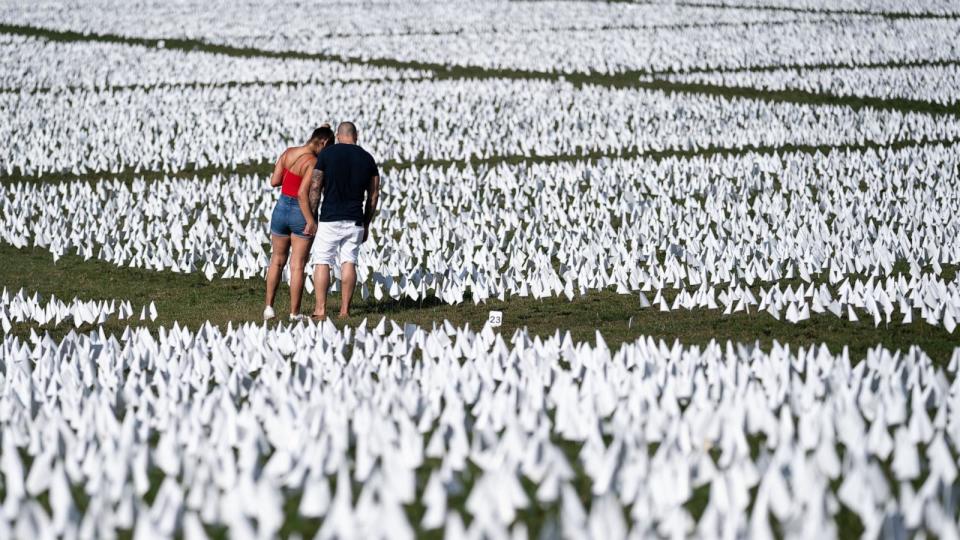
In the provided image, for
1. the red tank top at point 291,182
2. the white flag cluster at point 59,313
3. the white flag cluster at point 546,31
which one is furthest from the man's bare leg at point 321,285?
the white flag cluster at point 546,31

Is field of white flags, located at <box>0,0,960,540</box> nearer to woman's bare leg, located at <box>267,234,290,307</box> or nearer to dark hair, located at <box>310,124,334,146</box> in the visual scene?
woman's bare leg, located at <box>267,234,290,307</box>

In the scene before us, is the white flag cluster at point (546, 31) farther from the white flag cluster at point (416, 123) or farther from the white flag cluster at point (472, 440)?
the white flag cluster at point (472, 440)

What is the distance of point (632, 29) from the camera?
5034 cm

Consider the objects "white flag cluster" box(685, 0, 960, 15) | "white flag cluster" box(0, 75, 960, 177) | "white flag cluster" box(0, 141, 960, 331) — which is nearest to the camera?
"white flag cluster" box(0, 141, 960, 331)

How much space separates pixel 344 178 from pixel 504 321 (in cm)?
186

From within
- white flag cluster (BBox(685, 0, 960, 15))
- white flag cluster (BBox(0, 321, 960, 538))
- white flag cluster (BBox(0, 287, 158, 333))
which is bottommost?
white flag cluster (BBox(0, 321, 960, 538))

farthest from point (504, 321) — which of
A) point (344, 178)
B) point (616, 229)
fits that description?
point (616, 229)

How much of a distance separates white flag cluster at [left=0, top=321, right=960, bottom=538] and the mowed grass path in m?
0.95

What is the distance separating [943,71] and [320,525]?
3239 centimetres

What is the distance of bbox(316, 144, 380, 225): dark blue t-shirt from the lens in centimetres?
1121

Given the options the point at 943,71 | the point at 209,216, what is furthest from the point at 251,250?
the point at 943,71

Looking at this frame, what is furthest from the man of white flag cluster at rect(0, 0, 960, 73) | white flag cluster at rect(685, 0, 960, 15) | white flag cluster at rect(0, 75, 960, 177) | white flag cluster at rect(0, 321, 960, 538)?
white flag cluster at rect(685, 0, 960, 15)

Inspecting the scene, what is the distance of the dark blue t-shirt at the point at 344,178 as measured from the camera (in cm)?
1121

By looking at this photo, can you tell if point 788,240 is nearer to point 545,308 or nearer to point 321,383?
point 545,308
